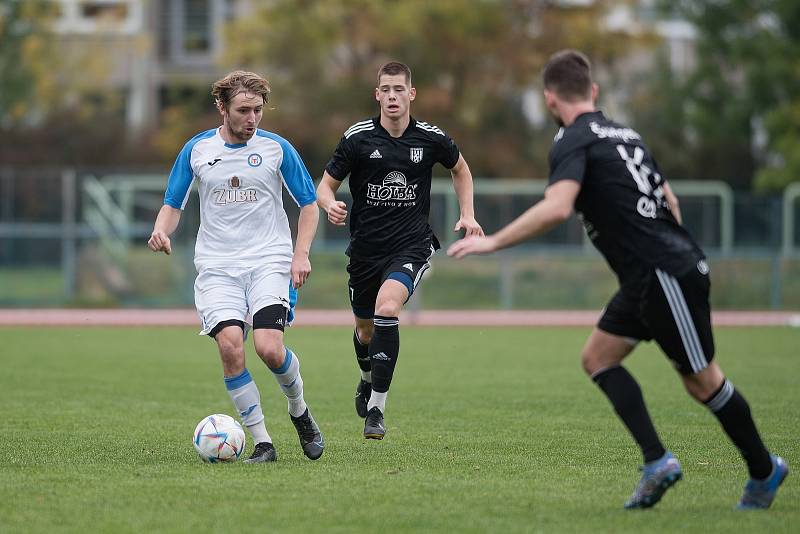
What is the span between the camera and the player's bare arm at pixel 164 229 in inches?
297

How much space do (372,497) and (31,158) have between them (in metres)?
34.7

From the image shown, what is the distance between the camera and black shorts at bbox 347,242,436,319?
29.5ft

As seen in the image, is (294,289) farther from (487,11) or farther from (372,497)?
(487,11)

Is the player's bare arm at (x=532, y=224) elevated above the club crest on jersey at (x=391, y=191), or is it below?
above

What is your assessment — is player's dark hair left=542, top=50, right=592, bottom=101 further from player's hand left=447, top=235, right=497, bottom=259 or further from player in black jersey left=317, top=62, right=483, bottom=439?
player in black jersey left=317, top=62, right=483, bottom=439

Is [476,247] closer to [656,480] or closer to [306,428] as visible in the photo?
[656,480]

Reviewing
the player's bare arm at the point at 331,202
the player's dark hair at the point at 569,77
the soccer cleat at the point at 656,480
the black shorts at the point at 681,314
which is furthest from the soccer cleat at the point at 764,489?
the player's bare arm at the point at 331,202

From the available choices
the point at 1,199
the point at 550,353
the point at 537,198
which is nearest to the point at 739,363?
the point at 550,353

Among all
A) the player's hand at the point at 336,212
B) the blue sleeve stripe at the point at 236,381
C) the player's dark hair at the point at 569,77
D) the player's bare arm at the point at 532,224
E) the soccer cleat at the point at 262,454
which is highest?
the player's dark hair at the point at 569,77

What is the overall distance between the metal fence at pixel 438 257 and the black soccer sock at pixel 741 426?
2002 cm

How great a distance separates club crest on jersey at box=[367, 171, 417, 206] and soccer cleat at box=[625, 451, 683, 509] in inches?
139

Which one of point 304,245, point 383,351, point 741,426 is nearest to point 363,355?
point 383,351

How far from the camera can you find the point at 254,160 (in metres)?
7.70

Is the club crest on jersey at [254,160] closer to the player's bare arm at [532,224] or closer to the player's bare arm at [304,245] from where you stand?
the player's bare arm at [304,245]
